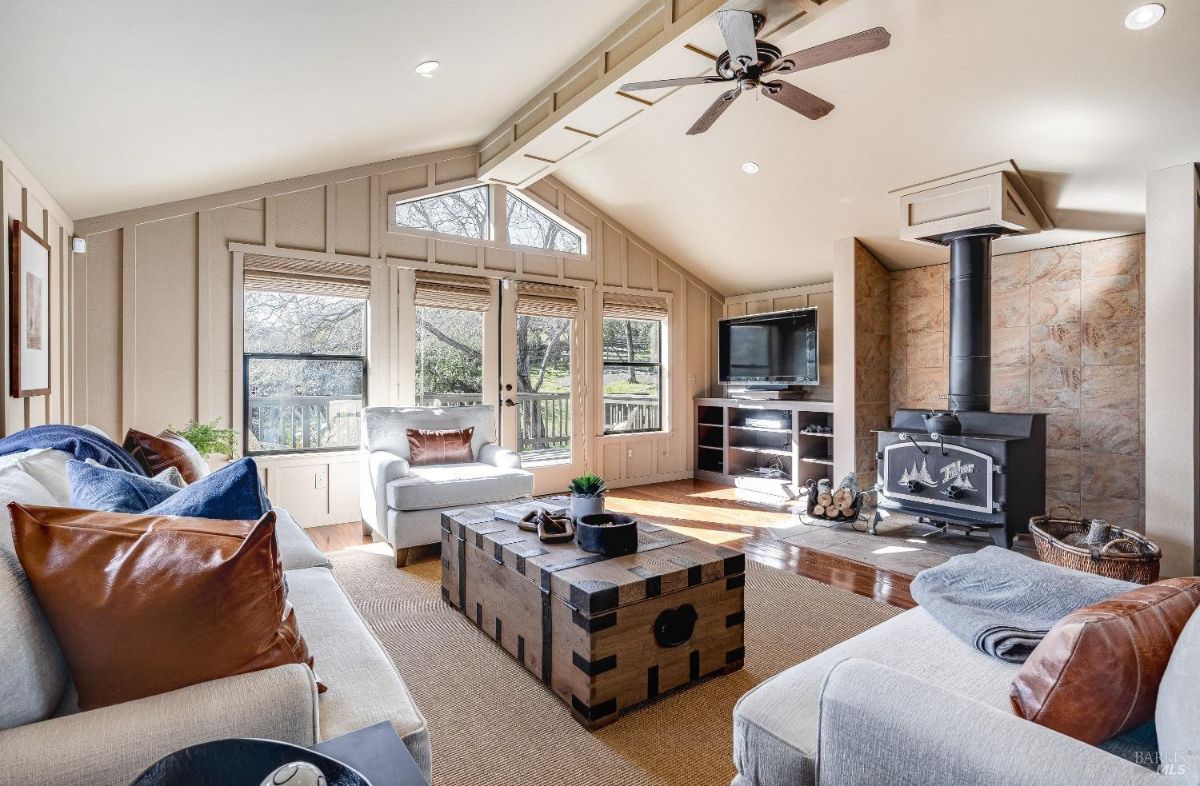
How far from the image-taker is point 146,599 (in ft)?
3.36

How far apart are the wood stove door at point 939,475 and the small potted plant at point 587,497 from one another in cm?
276

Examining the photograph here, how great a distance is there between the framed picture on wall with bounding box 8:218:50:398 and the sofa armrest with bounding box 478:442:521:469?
242 cm

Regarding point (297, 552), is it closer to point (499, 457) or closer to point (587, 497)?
point (587, 497)

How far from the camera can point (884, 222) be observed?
4.69 m

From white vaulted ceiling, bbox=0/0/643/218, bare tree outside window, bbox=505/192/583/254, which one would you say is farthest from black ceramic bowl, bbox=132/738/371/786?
bare tree outside window, bbox=505/192/583/254

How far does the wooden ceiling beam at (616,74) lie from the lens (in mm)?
2695

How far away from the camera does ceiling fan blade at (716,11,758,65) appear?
88.9 inches

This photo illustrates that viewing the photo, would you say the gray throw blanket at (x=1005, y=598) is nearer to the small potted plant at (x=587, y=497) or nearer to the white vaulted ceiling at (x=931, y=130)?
the small potted plant at (x=587, y=497)

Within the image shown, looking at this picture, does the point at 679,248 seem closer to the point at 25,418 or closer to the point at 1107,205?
the point at 1107,205

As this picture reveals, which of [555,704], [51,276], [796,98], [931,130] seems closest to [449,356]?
[51,276]

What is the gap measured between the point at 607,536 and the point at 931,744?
138 cm

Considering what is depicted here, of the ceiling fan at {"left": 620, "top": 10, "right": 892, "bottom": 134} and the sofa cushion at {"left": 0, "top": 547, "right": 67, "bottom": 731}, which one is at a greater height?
the ceiling fan at {"left": 620, "top": 10, "right": 892, "bottom": 134}

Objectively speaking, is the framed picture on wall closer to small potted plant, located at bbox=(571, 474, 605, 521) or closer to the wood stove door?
small potted plant, located at bbox=(571, 474, 605, 521)

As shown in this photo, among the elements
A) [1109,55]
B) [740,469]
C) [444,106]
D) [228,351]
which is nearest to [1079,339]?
[1109,55]
